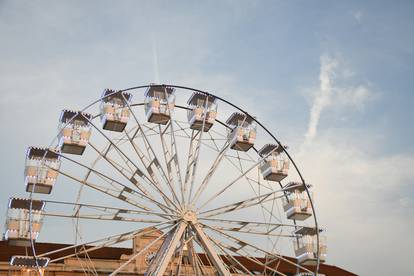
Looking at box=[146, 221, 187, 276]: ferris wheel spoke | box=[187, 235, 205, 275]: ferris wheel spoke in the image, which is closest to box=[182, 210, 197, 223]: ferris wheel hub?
box=[146, 221, 187, 276]: ferris wheel spoke

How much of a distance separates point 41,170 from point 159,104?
7518mm

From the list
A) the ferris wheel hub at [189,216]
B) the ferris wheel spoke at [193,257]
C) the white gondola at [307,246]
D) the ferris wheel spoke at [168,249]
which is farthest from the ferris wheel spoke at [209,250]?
the white gondola at [307,246]

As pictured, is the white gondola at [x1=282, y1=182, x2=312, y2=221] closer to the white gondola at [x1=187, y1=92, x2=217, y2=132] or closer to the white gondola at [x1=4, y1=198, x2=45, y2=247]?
the white gondola at [x1=187, y1=92, x2=217, y2=132]

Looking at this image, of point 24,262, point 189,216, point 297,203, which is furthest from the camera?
point 297,203

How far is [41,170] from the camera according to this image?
28422mm

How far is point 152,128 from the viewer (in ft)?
105

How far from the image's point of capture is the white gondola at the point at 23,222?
2633cm

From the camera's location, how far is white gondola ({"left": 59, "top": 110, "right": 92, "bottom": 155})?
97.9 ft

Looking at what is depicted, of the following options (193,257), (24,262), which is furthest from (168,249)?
(24,262)

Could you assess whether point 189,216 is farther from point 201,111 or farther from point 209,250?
point 201,111

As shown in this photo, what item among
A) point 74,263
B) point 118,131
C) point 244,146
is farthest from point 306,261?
point 74,263

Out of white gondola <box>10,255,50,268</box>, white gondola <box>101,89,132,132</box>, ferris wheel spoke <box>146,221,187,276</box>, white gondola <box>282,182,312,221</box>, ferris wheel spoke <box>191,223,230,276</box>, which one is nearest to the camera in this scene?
white gondola <box>10,255,50,268</box>

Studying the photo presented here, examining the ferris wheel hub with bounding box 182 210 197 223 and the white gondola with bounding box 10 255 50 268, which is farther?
the ferris wheel hub with bounding box 182 210 197 223

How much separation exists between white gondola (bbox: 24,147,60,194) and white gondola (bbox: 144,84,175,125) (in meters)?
6.00
